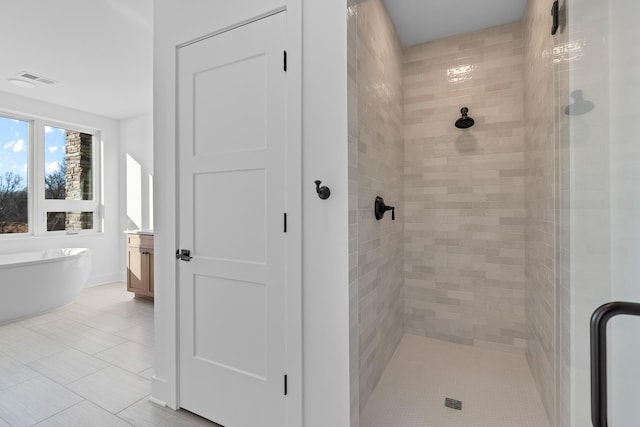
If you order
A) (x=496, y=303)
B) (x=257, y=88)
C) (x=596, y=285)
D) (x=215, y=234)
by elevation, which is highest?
(x=257, y=88)

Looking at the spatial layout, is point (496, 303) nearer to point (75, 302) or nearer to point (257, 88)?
point (257, 88)

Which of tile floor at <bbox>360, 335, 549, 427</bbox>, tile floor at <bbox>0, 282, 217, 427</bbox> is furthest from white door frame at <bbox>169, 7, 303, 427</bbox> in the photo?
tile floor at <bbox>0, 282, 217, 427</bbox>

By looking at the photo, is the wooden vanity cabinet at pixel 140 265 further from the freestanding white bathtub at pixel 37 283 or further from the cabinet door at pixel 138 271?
the freestanding white bathtub at pixel 37 283

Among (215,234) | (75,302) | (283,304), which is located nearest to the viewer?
(283,304)

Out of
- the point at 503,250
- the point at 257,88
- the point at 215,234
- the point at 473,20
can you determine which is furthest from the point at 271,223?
the point at 473,20

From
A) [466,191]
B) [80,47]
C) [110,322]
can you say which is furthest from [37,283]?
[466,191]

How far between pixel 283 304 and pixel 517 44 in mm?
2732

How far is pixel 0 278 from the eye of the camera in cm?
311

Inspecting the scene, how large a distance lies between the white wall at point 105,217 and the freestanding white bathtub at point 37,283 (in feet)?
2.13

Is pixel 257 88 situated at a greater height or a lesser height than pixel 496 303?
greater

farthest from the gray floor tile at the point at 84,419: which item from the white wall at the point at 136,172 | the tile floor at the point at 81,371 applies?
the white wall at the point at 136,172

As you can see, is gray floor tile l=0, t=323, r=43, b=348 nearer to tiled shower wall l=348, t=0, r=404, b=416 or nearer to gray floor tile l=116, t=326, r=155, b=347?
gray floor tile l=116, t=326, r=155, b=347

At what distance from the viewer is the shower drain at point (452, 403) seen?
6.07ft

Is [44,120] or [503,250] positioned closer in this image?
[503,250]
